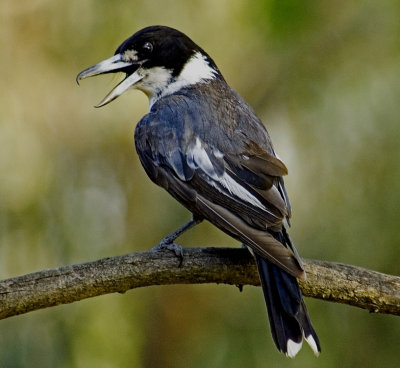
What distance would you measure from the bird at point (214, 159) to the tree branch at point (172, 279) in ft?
0.32

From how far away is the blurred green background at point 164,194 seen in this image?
187 inches

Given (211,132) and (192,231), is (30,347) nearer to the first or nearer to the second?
(192,231)

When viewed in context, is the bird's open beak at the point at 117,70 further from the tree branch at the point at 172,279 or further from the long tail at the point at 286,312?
the long tail at the point at 286,312

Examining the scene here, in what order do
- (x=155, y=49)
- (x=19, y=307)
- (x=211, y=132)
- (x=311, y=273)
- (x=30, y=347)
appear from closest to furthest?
(x=19, y=307), (x=311, y=273), (x=211, y=132), (x=155, y=49), (x=30, y=347)

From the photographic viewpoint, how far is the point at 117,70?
4082 mm

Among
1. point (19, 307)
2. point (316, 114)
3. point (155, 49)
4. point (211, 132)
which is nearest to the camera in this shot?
point (19, 307)

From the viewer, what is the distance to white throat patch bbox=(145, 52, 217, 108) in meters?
4.17

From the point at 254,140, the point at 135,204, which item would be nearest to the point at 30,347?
the point at 135,204

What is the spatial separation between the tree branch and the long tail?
137mm

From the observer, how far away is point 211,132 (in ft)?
12.3

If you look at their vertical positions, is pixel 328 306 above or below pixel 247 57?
below

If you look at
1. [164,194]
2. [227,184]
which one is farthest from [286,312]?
[164,194]

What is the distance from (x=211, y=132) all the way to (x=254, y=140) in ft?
0.67

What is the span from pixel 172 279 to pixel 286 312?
1.59ft
